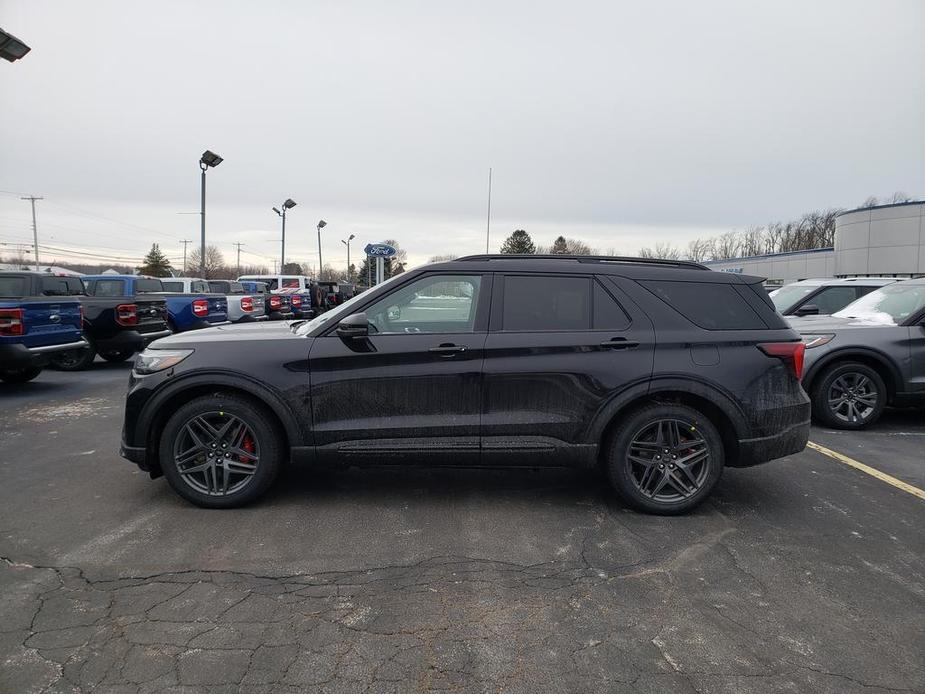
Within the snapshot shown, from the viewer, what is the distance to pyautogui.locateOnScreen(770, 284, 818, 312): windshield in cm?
1021

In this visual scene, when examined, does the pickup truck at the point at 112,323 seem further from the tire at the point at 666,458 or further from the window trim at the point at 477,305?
the tire at the point at 666,458

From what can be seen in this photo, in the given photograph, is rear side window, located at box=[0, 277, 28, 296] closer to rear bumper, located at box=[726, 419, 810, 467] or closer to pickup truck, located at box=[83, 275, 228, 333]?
pickup truck, located at box=[83, 275, 228, 333]

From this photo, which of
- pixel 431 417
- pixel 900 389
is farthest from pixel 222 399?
pixel 900 389

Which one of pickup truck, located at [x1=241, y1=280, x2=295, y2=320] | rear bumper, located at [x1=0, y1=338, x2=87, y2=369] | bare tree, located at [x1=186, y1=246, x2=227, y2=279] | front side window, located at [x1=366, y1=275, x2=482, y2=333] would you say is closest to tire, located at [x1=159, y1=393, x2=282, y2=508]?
front side window, located at [x1=366, y1=275, x2=482, y2=333]

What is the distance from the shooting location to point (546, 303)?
14.3 ft

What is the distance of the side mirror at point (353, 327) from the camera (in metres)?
4.07

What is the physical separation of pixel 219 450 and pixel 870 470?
5.51 metres

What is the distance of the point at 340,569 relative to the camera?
135 inches

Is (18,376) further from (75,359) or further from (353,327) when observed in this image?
(353,327)

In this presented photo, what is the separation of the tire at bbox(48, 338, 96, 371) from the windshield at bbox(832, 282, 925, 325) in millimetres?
11158

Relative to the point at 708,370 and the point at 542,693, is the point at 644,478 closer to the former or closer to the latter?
the point at 708,370

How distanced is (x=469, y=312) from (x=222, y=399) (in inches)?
71.7

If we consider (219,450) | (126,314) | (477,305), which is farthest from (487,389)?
(126,314)

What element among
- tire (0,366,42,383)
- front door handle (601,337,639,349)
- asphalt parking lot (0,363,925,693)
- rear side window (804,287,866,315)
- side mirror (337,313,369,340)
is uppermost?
rear side window (804,287,866,315)
